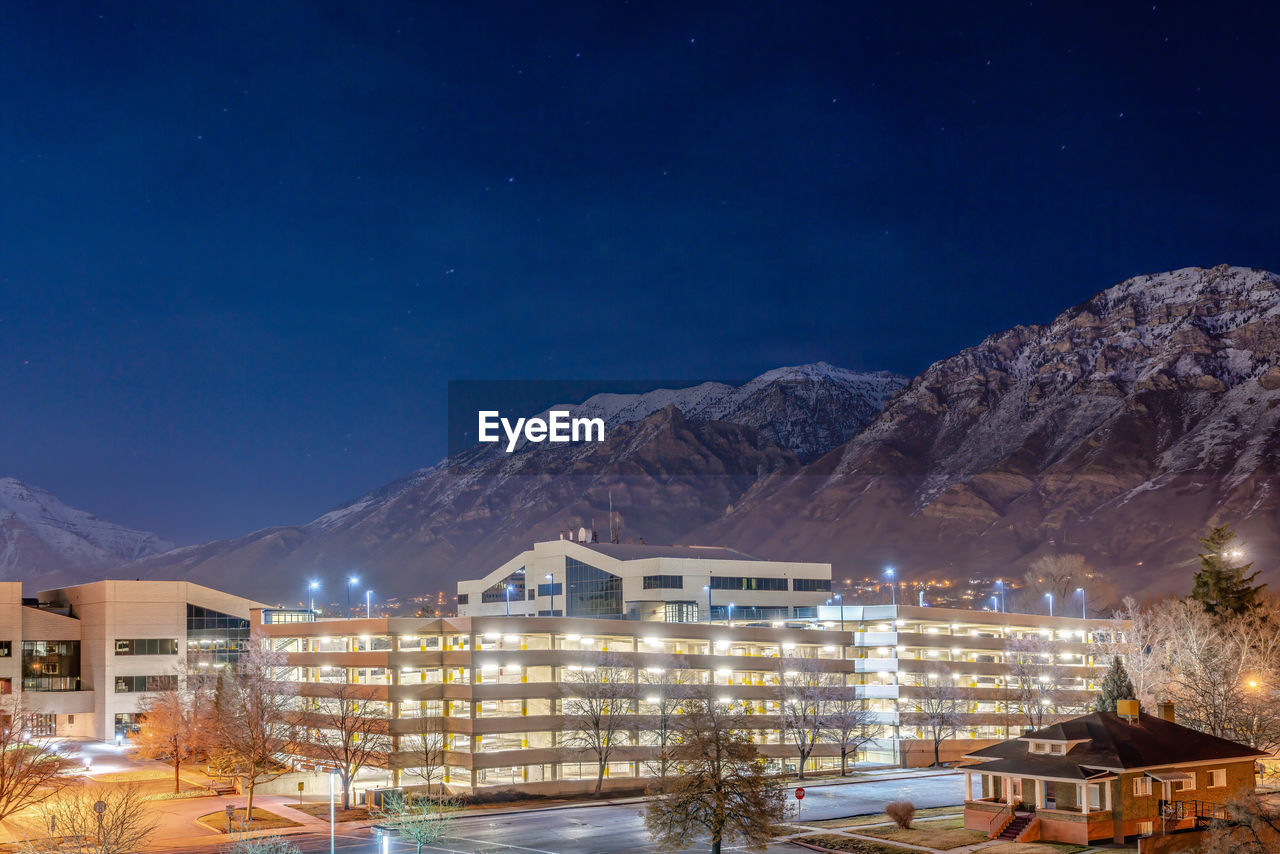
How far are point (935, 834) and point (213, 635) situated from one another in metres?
101

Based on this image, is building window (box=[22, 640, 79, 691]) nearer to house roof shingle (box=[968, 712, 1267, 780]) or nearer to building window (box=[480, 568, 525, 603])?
building window (box=[480, 568, 525, 603])

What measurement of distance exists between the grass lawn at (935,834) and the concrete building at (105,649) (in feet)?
295

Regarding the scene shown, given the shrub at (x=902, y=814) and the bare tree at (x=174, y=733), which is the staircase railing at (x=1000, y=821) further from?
the bare tree at (x=174, y=733)

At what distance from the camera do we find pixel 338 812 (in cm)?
7925

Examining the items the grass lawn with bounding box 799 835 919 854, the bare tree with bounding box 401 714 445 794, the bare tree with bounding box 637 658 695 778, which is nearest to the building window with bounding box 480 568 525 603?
the bare tree with bounding box 637 658 695 778

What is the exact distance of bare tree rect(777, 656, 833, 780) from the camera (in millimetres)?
100688

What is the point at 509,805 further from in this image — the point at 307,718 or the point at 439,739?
the point at 307,718

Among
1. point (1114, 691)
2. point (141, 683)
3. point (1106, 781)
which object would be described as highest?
point (1114, 691)

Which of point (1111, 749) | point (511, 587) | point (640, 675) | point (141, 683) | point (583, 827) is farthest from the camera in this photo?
point (511, 587)

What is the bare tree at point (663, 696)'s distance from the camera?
93125 mm

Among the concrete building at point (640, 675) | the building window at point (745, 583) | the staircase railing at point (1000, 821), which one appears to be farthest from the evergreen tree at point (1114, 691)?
the building window at point (745, 583)

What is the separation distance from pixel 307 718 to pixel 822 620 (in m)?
54.3

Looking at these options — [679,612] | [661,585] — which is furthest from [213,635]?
[679,612]

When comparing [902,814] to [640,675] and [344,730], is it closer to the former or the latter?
[640,675]
